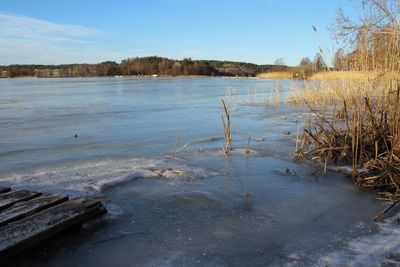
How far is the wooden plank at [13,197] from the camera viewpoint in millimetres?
3832

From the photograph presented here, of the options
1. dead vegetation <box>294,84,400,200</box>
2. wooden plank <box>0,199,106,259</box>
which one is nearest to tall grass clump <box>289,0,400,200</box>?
dead vegetation <box>294,84,400,200</box>

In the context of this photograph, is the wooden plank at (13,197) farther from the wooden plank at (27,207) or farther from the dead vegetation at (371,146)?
the dead vegetation at (371,146)

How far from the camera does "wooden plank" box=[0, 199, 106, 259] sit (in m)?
3.02

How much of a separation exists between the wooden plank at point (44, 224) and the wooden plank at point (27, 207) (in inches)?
3.5

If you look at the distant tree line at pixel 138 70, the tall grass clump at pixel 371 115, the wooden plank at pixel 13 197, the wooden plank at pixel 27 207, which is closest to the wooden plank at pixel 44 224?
the wooden plank at pixel 27 207

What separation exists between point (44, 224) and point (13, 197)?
0.94 meters

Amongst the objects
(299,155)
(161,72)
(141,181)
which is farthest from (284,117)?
(161,72)

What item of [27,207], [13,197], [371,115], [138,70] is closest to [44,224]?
[27,207]

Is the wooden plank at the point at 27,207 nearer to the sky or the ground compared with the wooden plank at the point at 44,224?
nearer to the sky

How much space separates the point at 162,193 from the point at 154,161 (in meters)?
1.77

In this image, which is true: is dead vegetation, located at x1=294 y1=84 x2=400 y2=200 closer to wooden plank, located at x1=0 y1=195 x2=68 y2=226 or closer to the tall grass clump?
the tall grass clump

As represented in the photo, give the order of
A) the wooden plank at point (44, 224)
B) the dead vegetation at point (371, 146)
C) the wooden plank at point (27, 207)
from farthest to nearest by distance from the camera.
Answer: the dead vegetation at point (371, 146)
the wooden plank at point (27, 207)
the wooden plank at point (44, 224)

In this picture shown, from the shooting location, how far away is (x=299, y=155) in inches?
266

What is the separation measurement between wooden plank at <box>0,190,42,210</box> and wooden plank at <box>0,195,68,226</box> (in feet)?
0.23
